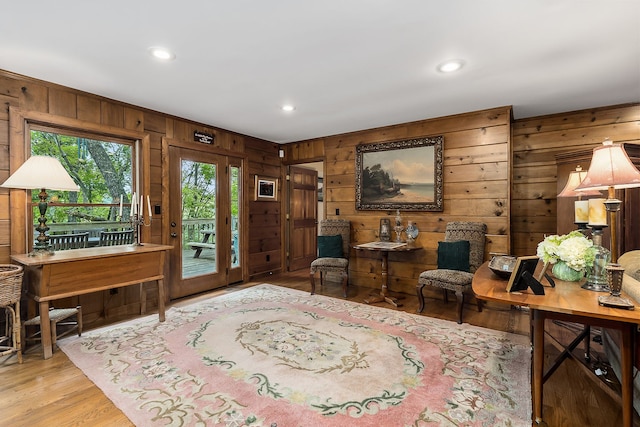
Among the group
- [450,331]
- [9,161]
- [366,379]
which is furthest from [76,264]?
[450,331]

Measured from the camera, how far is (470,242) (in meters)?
3.71

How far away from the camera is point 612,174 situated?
166 centimetres

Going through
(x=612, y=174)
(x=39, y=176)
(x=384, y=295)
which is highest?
(x=39, y=176)

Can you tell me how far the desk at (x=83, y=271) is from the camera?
2455mm

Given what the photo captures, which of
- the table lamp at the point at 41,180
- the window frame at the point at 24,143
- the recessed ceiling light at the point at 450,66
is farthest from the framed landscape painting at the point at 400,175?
the table lamp at the point at 41,180

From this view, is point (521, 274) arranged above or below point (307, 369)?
above

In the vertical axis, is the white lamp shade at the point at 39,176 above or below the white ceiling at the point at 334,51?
below

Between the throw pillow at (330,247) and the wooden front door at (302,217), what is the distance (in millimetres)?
1391

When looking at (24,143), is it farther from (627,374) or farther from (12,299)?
(627,374)

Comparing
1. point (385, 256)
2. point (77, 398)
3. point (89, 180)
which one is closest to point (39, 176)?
point (89, 180)

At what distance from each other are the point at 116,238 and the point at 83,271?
0.92 m

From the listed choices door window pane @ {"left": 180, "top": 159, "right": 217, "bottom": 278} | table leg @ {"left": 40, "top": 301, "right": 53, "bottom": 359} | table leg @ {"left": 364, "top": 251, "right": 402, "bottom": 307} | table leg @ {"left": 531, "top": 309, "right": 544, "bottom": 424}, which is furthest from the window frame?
table leg @ {"left": 531, "top": 309, "right": 544, "bottom": 424}

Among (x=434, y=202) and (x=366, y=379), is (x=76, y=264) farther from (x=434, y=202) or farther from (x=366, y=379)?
(x=434, y=202)

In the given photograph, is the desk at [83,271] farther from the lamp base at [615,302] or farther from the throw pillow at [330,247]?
the lamp base at [615,302]
